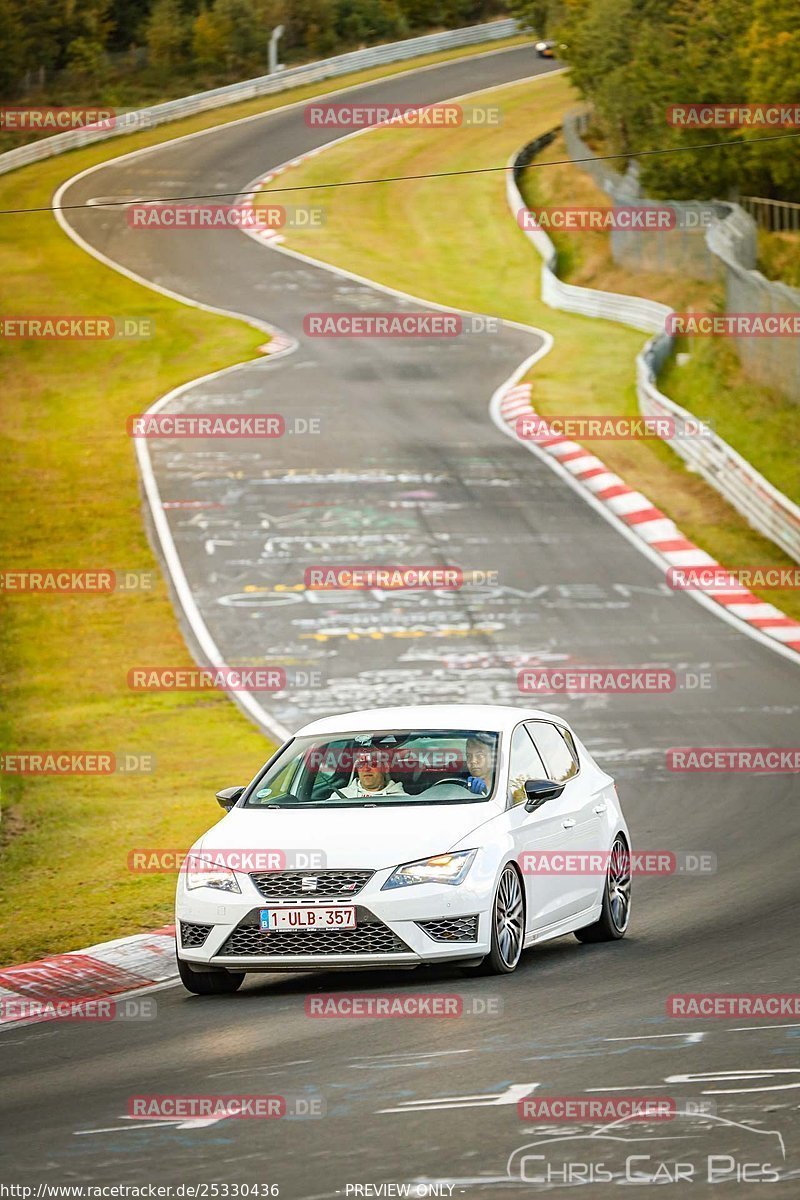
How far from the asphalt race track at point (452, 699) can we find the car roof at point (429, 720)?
1.43m

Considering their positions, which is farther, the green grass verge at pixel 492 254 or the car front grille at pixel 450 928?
the green grass verge at pixel 492 254

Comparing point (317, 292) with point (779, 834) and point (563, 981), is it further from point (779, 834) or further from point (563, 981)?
point (563, 981)

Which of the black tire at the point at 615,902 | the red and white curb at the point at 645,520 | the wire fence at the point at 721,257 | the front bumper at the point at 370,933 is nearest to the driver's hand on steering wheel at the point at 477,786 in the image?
the front bumper at the point at 370,933

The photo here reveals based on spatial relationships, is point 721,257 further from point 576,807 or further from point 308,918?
point 308,918

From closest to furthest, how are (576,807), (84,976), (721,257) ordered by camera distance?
(84,976) < (576,807) < (721,257)

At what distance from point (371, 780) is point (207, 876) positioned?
1.22 metres

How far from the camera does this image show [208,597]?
87.4ft

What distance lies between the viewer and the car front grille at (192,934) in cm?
1034

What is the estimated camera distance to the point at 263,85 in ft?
261

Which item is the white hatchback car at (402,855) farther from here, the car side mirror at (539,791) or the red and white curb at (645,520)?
the red and white curb at (645,520)

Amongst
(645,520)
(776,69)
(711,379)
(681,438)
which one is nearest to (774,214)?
(776,69)

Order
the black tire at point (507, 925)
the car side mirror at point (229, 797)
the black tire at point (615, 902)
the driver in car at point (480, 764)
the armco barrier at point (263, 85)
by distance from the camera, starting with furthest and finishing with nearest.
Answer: the armco barrier at point (263, 85) → the black tire at point (615, 902) → the car side mirror at point (229, 797) → the driver in car at point (480, 764) → the black tire at point (507, 925)

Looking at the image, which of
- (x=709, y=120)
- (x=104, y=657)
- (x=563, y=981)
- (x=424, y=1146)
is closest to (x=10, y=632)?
→ (x=104, y=657)

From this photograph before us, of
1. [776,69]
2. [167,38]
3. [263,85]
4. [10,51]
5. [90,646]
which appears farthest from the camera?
[167,38]
